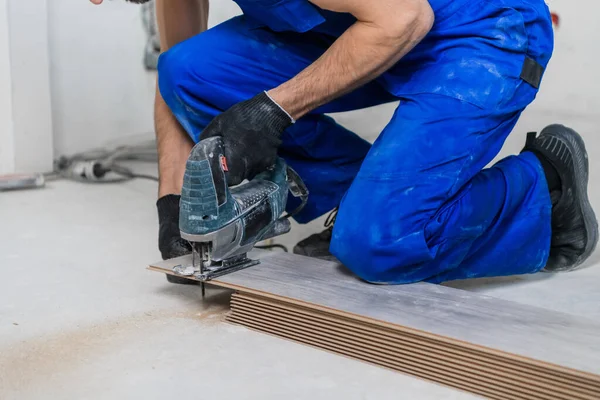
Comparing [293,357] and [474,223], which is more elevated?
[474,223]

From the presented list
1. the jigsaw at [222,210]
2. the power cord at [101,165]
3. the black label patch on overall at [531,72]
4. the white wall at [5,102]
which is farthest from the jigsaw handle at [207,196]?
the white wall at [5,102]

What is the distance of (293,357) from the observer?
1.41m

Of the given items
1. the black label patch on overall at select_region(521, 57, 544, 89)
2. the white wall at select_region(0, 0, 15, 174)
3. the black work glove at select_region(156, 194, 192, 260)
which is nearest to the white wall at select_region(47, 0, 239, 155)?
the white wall at select_region(0, 0, 15, 174)

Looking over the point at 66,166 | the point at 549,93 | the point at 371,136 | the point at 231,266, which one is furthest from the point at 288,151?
the point at 549,93

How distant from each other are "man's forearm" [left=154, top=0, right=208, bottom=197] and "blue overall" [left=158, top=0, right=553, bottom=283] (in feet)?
0.45

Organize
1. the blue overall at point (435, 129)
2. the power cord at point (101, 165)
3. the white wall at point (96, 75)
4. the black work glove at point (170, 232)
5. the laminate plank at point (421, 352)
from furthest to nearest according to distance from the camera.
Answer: the white wall at point (96, 75) < the power cord at point (101, 165) < the black work glove at point (170, 232) < the blue overall at point (435, 129) < the laminate plank at point (421, 352)

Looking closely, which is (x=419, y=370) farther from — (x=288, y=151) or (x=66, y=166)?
(x=66, y=166)

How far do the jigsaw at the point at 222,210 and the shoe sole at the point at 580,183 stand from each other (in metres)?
0.69

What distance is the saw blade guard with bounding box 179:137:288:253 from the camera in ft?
4.86

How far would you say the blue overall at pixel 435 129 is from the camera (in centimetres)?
160

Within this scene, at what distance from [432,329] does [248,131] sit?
1.88ft

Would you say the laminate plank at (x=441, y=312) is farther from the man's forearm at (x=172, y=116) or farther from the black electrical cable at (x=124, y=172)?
the black electrical cable at (x=124, y=172)

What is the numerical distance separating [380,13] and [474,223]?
1.71 ft

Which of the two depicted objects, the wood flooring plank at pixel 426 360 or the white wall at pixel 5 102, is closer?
the wood flooring plank at pixel 426 360
